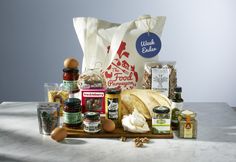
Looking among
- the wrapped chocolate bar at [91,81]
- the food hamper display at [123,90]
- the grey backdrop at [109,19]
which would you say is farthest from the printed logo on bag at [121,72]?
the grey backdrop at [109,19]

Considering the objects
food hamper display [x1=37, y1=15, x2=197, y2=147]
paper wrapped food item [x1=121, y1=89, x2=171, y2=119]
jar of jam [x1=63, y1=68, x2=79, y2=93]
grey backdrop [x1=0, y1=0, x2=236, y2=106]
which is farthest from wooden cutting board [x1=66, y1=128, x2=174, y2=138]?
grey backdrop [x1=0, y1=0, x2=236, y2=106]

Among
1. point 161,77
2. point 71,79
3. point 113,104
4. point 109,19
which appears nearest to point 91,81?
point 71,79

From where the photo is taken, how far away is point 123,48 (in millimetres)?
1995

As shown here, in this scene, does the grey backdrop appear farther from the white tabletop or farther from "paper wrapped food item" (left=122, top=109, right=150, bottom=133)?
"paper wrapped food item" (left=122, top=109, right=150, bottom=133)

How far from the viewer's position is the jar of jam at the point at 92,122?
5.09ft

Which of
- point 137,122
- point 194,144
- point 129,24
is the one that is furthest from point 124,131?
point 129,24

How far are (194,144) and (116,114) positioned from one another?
319mm

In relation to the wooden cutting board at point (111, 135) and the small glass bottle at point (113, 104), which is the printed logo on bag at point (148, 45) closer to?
the small glass bottle at point (113, 104)

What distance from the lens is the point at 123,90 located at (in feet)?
6.13

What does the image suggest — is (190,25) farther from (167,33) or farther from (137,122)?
(137,122)

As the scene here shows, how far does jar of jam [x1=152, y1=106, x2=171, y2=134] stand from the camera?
1543mm

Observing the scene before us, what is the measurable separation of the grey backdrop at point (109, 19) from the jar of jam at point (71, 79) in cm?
142

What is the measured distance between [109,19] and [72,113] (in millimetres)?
1679

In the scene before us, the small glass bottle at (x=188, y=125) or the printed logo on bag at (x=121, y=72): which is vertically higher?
the printed logo on bag at (x=121, y=72)
